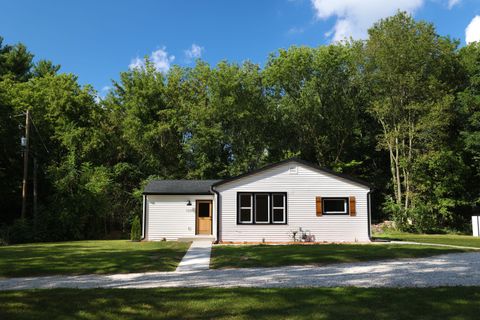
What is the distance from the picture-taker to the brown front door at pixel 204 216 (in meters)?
19.9

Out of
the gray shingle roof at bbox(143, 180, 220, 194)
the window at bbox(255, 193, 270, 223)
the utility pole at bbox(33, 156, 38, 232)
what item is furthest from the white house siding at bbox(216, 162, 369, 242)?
the utility pole at bbox(33, 156, 38, 232)

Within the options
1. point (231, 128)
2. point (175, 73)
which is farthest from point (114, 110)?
point (231, 128)

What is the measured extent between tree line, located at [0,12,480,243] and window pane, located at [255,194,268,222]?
10.5m

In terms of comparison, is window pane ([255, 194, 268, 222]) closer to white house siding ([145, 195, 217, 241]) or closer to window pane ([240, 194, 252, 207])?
window pane ([240, 194, 252, 207])

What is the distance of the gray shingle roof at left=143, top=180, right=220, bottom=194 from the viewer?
1978 centimetres

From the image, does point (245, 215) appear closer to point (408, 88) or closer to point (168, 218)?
point (168, 218)

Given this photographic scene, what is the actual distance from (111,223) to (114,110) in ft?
31.8

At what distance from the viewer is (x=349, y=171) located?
107ft

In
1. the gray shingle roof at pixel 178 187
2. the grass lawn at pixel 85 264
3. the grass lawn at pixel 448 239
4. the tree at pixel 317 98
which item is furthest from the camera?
the tree at pixel 317 98

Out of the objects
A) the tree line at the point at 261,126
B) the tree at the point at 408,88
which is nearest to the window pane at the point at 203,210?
the tree line at the point at 261,126

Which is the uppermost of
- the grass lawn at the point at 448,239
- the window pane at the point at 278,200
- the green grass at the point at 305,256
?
the window pane at the point at 278,200

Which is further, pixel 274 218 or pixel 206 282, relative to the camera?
pixel 274 218

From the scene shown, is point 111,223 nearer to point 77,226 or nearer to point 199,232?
point 77,226

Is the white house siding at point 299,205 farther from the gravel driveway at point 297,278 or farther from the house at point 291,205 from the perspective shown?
the gravel driveway at point 297,278
